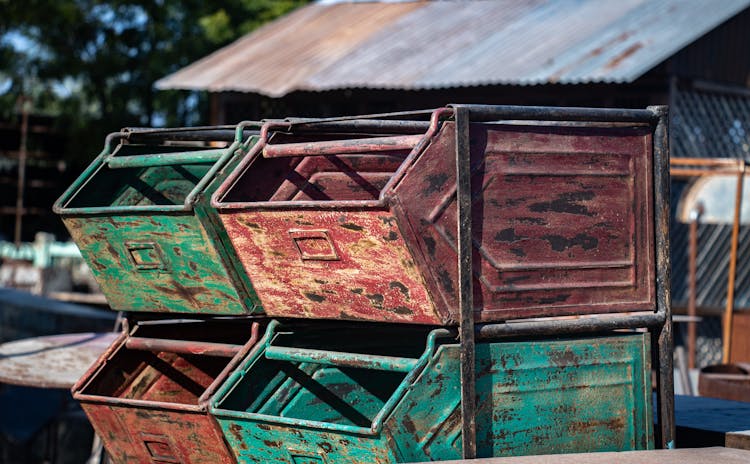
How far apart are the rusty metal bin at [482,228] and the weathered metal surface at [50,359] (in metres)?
2.05

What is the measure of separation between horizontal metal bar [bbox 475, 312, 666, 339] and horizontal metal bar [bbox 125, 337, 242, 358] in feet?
3.51

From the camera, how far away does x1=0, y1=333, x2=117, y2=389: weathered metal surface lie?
582 centimetres

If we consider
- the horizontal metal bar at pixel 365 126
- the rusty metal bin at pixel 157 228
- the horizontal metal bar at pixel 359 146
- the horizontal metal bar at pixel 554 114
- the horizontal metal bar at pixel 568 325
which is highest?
the horizontal metal bar at pixel 554 114

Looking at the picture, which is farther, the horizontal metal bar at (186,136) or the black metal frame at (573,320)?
the horizontal metal bar at (186,136)

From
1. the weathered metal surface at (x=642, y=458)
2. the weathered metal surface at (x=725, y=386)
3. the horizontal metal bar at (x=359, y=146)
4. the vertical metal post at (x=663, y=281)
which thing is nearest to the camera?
the weathered metal surface at (x=642, y=458)

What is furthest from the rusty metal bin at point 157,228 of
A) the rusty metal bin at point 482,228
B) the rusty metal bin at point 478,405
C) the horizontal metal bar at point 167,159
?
the rusty metal bin at point 478,405

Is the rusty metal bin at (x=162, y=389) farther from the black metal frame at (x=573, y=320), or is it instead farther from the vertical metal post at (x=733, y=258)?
the vertical metal post at (x=733, y=258)

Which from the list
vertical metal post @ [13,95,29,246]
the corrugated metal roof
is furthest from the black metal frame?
vertical metal post @ [13,95,29,246]

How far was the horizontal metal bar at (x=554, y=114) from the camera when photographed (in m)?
3.94

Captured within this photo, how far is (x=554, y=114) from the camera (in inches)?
161

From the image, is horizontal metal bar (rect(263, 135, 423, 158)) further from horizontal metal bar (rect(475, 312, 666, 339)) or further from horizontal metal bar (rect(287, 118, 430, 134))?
horizontal metal bar (rect(475, 312, 666, 339))

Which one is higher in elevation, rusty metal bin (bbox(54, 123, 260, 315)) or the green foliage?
rusty metal bin (bbox(54, 123, 260, 315))

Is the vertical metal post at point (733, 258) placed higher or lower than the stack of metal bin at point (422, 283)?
lower

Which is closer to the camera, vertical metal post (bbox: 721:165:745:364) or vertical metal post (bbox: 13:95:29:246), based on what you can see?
vertical metal post (bbox: 721:165:745:364)
